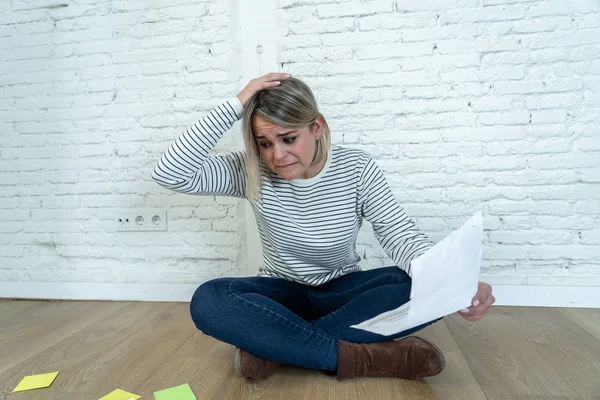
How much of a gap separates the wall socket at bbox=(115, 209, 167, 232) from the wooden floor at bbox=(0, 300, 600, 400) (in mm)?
359

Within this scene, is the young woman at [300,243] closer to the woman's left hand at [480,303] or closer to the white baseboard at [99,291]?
the woman's left hand at [480,303]

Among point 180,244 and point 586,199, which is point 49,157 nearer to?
point 180,244

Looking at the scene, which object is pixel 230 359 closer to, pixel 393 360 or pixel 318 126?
pixel 393 360

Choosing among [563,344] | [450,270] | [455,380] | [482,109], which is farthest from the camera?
[482,109]

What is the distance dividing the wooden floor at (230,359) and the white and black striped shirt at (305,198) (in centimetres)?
32

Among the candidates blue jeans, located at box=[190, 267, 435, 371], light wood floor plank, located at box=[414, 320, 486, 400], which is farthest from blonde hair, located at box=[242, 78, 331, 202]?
light wood floor plank, located at box=[414, 320, 486, 400]

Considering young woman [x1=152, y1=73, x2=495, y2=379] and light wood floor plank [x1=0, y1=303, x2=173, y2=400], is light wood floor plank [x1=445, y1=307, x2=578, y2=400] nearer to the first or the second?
young woman [x1=152, y1=73, x2=495, y2=379]

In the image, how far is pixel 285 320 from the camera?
0.99m

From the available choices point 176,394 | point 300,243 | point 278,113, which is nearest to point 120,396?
point 176,394

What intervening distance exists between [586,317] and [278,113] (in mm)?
1368

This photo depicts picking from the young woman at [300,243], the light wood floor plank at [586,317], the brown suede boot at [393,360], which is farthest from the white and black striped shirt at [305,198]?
Answer: the light wood floor plank at [586,317]

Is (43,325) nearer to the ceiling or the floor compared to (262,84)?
nearer to the floor

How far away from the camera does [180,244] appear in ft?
5.82

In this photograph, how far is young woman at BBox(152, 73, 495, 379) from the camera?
0.99 metres
